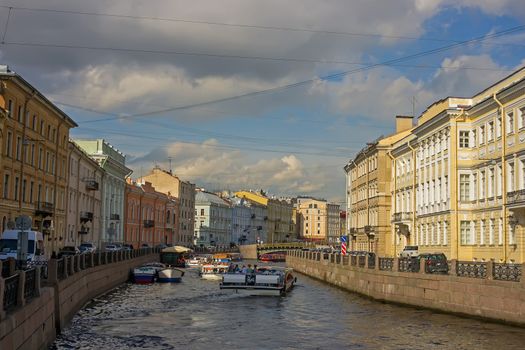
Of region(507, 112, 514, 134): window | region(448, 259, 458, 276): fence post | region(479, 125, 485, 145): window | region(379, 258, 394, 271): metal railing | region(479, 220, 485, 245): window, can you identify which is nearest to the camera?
region(448, 259, 458, 276): fence post

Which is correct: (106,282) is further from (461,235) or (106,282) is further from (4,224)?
(461,235)

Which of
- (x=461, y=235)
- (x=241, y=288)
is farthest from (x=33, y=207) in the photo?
(x=461, y=235)

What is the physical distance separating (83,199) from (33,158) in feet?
67.4

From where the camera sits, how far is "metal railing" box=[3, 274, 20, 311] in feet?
48.5

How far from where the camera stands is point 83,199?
71.8 meters

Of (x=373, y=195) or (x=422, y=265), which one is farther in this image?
(x=373, y=195)

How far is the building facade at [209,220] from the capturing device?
148625 millimetres

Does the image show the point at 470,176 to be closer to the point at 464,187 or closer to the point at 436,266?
the point at 464,187

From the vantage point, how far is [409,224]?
61.7m

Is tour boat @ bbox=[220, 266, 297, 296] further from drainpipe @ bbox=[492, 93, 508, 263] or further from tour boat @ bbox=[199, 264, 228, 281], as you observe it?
tour boat @ bbox=[199, 264, 228, 281]

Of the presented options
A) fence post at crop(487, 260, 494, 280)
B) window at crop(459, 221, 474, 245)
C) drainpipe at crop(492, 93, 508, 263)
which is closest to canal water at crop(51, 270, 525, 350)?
fence post at crop(487, 260, 494, 280)

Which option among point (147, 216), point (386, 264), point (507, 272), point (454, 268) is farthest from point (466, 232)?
point (147, 216)

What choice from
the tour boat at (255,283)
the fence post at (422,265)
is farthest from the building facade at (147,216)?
the fence post at (422,265)

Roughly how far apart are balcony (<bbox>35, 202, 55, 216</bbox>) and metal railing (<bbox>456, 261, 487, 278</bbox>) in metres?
34.4
